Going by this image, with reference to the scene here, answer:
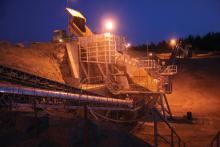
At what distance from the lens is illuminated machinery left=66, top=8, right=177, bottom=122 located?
26.7m

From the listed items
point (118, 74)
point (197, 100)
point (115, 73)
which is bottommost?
point (197, 100)

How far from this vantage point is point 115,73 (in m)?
27.8

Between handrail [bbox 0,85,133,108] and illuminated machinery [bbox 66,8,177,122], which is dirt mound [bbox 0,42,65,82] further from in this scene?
handrail [bbox 0,85,133,108]

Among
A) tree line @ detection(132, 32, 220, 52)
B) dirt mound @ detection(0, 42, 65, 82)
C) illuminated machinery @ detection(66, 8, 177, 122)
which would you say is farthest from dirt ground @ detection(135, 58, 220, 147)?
tree line @ detection(132, 32, 220, 52)

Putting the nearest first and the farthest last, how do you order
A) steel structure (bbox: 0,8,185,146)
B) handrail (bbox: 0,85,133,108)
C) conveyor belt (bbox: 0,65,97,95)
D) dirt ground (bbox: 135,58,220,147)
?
1. handrail (bbox: 0,85,133,108)
2. conveyor belt (bbox: 0,65,97,95)
3. dirt ground (bbox: 135,58,220,147)
4. steel structure (bbox: 0,8,185,146)

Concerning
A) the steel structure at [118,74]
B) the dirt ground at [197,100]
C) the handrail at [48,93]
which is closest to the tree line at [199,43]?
the dirt ground at [197,100]

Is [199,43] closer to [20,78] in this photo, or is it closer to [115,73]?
[115,73]

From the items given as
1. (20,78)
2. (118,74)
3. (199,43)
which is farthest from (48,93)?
(199,43)

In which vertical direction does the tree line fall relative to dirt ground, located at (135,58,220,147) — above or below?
above

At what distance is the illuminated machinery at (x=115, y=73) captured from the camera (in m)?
26.7

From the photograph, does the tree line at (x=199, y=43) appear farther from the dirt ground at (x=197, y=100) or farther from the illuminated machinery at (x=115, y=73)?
the illuminated machinery at (x=115, y=73)

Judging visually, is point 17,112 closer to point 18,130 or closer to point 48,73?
point 18,130

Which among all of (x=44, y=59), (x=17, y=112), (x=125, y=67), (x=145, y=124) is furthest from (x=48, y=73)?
(x=17, y=112)

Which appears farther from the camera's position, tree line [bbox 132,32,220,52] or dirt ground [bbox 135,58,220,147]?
tree line [bbox 132,32,220,52]
